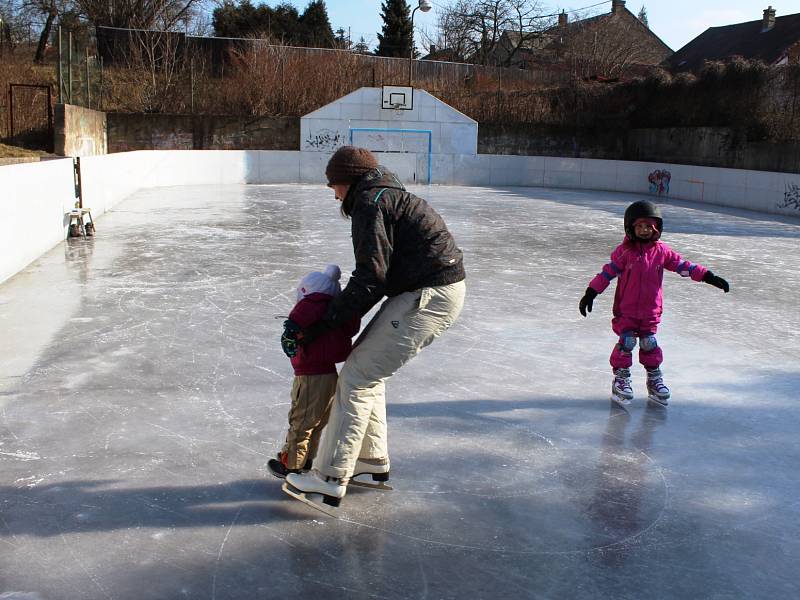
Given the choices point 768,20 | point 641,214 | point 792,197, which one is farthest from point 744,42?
point 641,214

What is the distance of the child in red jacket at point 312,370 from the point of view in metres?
3.17

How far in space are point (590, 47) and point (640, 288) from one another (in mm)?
38574

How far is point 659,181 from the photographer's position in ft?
80.0

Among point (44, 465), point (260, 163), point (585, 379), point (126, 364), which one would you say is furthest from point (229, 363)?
point (260, 163)

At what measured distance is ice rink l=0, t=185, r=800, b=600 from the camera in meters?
2.84

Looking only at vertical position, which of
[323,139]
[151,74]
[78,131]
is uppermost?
[151,74]

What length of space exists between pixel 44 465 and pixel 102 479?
1.10 feet

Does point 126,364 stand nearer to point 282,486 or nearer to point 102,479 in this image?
point 102,479

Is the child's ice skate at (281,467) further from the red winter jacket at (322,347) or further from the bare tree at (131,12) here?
the bare tree at (131,12)

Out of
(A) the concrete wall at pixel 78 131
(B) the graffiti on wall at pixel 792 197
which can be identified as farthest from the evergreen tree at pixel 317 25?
(B) the graffiti on wall at pixel 792 197

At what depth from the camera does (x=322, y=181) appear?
27.5 metres

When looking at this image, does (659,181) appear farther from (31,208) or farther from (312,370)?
(312,370)

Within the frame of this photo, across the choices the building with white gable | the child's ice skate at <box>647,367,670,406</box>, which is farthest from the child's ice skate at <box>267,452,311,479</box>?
the building with white gable

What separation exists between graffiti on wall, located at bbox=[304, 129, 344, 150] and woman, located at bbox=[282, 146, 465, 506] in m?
24.6
